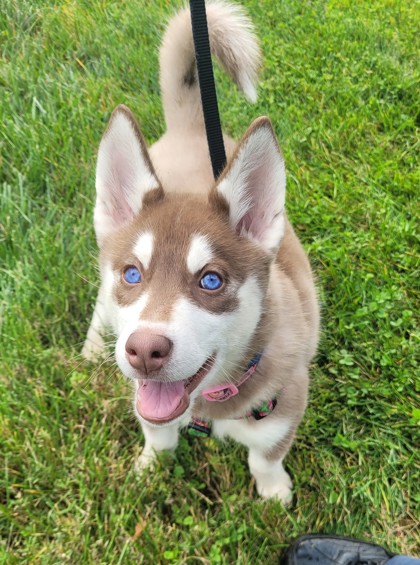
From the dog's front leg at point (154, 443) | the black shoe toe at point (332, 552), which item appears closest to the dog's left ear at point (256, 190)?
the dog's front leg at point (154, 443)

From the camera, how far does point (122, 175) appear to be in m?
2.02

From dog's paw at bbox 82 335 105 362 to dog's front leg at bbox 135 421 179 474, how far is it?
0.47m

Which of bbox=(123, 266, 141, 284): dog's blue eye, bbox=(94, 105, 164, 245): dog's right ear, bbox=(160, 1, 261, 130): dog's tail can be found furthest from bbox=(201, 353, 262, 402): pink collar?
bbox=(160, 1, 261, 130): dog's tail

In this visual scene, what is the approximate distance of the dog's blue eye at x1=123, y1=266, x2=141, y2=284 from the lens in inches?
70.3

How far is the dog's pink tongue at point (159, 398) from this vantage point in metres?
1.71

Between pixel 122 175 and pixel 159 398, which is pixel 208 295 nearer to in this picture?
pixel 159 398

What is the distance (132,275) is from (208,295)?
0.27 metres

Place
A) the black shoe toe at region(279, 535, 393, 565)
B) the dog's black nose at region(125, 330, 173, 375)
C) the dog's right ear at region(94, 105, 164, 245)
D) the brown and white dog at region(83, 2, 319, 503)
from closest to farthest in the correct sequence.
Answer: the dog's black nose at region(125, 330, 173, 375), the brown and white dog at region(83, 2, 319, 503), the dog's right ear at region(94, 105, 164, 245), the black shoe toe at region(279, 535, 393, 565)

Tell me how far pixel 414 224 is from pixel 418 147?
2.56 feet

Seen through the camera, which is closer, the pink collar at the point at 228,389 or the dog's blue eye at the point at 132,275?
the dog's blue eye at the point at 132,275

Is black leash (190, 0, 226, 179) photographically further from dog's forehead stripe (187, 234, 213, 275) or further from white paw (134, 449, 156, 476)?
white paw (134, 449, 156, 476)

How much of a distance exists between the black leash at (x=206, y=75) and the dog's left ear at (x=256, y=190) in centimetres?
27

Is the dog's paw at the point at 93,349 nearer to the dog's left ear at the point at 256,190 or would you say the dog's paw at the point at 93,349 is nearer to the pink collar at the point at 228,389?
the pink collar at the point at 228,389

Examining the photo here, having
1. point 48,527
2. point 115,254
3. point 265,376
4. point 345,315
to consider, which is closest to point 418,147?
point 345,315
